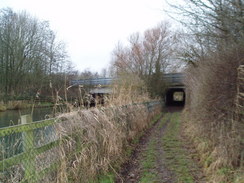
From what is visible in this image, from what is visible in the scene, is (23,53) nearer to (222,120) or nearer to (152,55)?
(152,55)

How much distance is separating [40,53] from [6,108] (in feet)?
22.9

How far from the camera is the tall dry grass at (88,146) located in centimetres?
307

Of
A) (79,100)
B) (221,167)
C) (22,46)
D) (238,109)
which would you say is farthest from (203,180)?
(22,46)

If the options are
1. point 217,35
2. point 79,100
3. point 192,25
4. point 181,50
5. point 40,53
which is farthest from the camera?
point 40,53

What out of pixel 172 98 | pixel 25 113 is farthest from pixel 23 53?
pixel 172 98

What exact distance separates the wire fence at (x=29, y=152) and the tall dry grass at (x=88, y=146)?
0.14m

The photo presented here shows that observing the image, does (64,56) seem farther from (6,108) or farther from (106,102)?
(106,102)

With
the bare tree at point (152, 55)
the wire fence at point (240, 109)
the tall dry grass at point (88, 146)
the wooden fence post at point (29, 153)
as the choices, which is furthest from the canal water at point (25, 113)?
the bare tree at point (152, 55)

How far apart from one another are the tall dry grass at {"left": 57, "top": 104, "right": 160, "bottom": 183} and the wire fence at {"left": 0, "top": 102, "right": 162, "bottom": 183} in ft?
0.45

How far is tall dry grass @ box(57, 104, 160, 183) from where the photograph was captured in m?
3.07

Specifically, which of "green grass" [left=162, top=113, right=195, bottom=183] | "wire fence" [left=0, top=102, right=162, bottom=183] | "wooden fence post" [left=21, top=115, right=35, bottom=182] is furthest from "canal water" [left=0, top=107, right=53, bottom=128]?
"green grass" [left=162, top=113, right=195, bottom=183]

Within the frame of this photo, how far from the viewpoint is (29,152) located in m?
2.48

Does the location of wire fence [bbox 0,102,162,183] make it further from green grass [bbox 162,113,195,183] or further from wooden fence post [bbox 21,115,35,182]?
→ green grass [bbox 162,113,195,183]

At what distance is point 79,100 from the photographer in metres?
4.57
